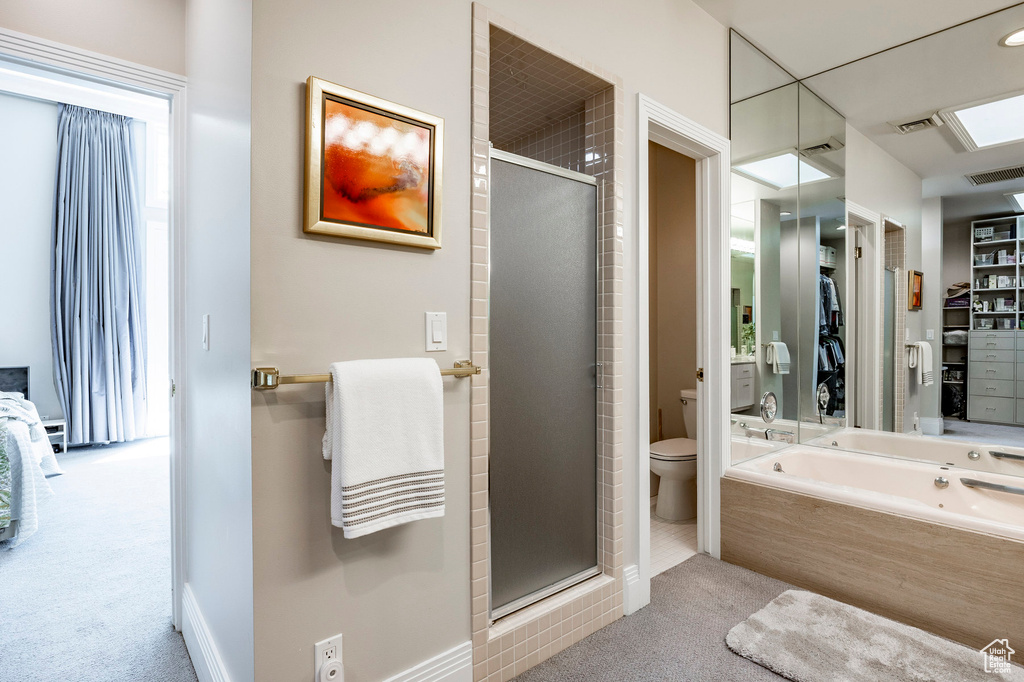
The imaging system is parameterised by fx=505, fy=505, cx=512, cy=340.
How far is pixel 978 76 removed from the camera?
6.91 feet

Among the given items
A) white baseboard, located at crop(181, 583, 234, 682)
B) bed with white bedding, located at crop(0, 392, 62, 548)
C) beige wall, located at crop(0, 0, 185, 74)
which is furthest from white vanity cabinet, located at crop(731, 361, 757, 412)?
bed with white bedding, located at crop(0, 392, 62, 548)

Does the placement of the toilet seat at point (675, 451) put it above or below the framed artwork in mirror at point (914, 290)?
below

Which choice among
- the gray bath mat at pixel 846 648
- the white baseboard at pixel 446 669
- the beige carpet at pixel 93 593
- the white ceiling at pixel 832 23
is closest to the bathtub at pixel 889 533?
the gray bath mat at pixel 846 648

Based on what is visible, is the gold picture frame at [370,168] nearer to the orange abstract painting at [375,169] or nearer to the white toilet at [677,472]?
the orange abstract painting at [375,169]

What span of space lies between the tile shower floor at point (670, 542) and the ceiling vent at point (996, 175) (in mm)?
2087

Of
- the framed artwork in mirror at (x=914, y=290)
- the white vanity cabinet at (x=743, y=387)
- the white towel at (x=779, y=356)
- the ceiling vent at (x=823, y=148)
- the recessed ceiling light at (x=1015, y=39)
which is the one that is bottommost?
the white vanity cabinet at (x=743, y=387)

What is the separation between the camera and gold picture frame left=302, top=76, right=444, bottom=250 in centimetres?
126

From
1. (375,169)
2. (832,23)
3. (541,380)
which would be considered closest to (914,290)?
(832,23)

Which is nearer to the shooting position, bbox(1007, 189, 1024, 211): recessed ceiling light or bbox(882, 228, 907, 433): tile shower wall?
bbox(1007, 189, 1024, 211): recessed ceiling light

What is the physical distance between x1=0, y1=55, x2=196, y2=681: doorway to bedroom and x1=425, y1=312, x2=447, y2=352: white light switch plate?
241 centimetres

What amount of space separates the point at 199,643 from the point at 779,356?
291cm

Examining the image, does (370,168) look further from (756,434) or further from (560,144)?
(756,434)

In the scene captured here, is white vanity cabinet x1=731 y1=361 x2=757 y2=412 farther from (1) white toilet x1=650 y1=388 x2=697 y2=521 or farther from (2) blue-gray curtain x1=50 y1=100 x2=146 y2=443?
(2) blue-gray curtain x1=50 y1=100 x2=146 y2=443

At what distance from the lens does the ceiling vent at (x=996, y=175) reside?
6.34 feet
